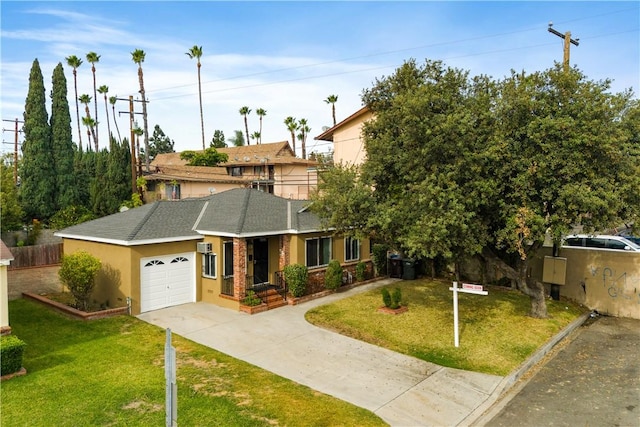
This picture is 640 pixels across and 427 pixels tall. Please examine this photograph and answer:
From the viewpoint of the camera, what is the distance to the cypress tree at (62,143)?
2972 centimetres

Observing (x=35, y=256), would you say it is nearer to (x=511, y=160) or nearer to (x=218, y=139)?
(x=511, y=160)

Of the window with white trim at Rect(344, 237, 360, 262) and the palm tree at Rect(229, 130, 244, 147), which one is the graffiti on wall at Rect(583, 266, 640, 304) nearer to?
the window with white trim at Rect(344, 237, 360, 262)

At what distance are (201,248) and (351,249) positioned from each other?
748cm

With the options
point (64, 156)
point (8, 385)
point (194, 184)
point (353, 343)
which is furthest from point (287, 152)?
point (8, 385)

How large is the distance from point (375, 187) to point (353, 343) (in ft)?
17.7

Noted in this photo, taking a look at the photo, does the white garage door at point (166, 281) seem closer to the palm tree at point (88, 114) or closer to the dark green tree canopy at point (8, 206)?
the dark green tree canopy at point (8, 206)

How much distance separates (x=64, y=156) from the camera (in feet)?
100

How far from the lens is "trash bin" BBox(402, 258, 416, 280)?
20.7 m

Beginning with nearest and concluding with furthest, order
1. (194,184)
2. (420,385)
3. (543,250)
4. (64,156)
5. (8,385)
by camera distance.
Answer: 1. (8,385)
2. (420,385)
3. (543,250)
4. (64,156)
5. (194,184)

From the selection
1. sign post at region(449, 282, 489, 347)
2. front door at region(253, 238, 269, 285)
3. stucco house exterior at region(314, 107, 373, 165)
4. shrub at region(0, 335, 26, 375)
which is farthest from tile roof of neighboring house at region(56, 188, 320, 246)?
stucco house exterior at region(314, 107, 373, 165)

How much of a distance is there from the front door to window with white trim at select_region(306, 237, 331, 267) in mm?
1912

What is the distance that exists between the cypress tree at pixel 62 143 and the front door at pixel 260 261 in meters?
19.7

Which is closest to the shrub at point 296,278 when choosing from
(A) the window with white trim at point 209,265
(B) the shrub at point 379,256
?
(A) the window with white trim at point 209,265

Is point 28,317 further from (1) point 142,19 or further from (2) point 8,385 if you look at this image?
(1) point 142,19
